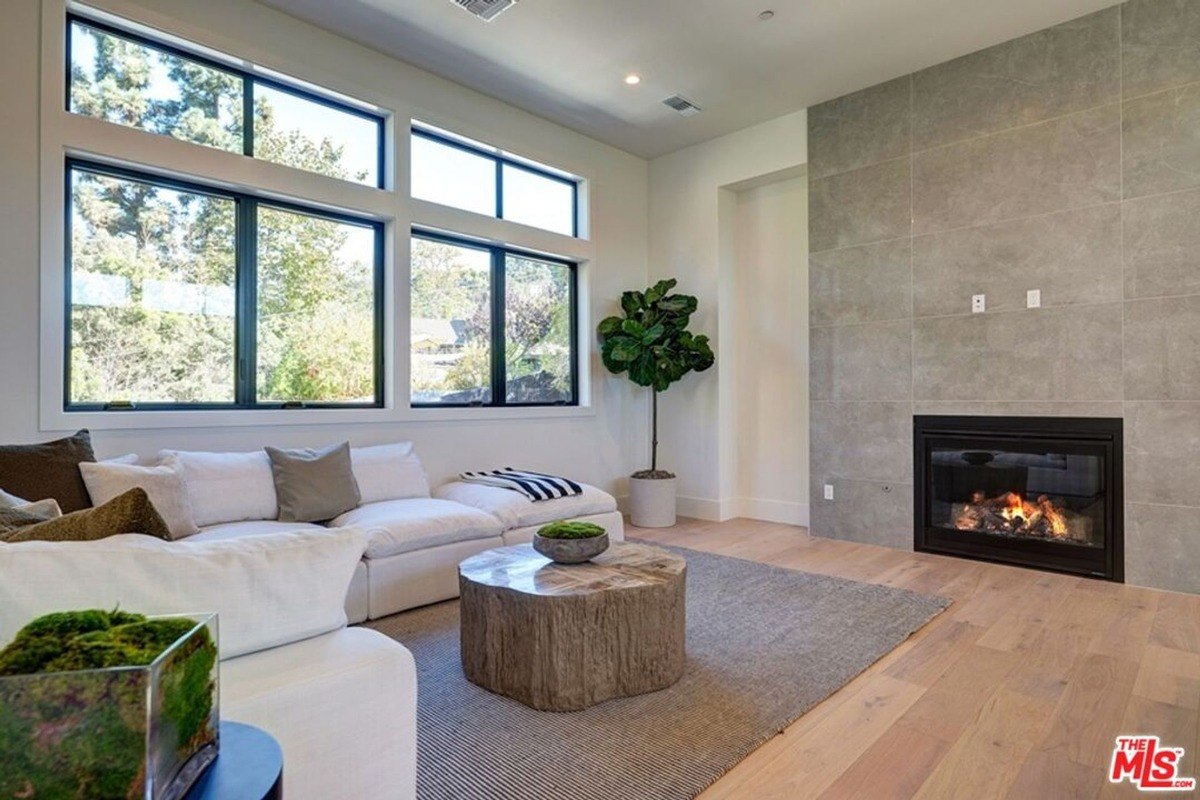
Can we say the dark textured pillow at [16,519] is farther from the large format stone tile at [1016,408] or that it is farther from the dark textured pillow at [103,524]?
the large format stone tile at [1016,408]

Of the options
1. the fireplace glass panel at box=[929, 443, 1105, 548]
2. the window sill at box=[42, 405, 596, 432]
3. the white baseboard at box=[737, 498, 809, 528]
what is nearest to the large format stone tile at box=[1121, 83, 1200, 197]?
the fireplace glass panel at box=[929, 443, 1105, 548]

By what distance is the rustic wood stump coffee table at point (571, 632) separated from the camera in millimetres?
2156

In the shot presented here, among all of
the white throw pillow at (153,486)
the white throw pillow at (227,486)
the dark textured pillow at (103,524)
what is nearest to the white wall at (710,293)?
the white throw pillow at (227,486)

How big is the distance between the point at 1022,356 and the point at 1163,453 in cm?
88

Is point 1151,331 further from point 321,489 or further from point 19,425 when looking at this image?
point 19,425

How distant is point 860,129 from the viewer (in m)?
4.62

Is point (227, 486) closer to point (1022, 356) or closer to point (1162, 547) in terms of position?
point (1022, 356)

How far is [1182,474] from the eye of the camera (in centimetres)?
339

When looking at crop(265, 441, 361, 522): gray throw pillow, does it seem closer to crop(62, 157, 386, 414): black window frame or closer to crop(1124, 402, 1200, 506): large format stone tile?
crop(62, 157, 386, 414): black window frame

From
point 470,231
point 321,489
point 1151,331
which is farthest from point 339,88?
point 1151,331

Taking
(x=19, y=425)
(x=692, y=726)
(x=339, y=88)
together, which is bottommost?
(x=692, y=726)

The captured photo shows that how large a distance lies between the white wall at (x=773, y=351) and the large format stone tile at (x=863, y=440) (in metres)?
0.41

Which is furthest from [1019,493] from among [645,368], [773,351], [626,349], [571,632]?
[571,632]

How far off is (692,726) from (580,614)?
0.52 metres
